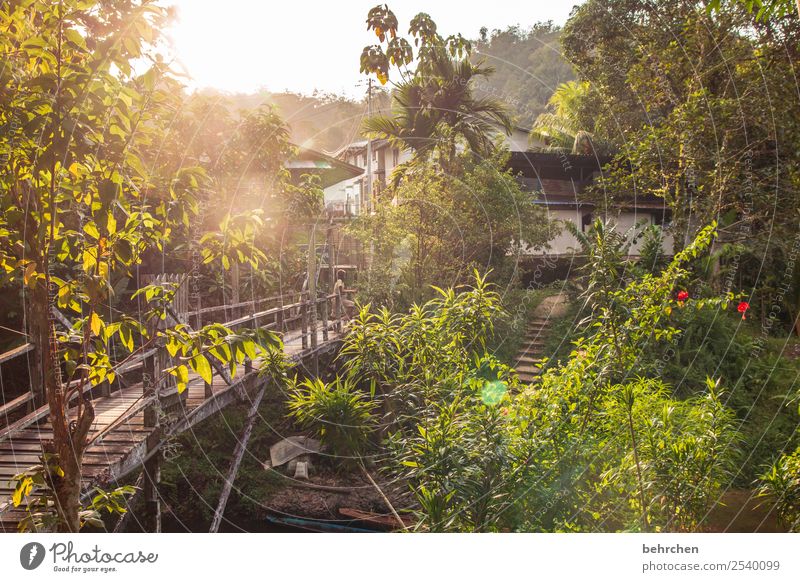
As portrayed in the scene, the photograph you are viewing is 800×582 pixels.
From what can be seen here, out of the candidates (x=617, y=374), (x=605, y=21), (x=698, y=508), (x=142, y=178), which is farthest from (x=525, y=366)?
(x=142, y=178)

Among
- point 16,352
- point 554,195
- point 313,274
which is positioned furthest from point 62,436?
point 554,195

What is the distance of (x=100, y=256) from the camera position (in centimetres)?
181

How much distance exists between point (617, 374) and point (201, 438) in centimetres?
255

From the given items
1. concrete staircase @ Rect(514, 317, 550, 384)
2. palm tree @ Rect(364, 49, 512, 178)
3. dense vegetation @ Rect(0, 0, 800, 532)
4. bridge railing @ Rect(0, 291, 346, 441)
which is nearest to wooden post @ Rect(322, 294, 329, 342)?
bridge railing @ Rect(0, 291, 346, 441)

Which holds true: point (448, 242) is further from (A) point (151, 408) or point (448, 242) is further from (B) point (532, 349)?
(A) point (151, 408)

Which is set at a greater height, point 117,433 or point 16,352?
point 16,352

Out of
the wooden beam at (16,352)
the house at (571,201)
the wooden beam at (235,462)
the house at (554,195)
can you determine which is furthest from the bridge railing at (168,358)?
the house at (571,201)

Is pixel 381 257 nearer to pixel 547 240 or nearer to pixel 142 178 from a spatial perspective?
pixel 547 240

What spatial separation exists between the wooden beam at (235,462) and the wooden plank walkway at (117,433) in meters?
0.11

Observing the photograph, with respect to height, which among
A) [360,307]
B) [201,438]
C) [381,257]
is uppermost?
[381,257]
